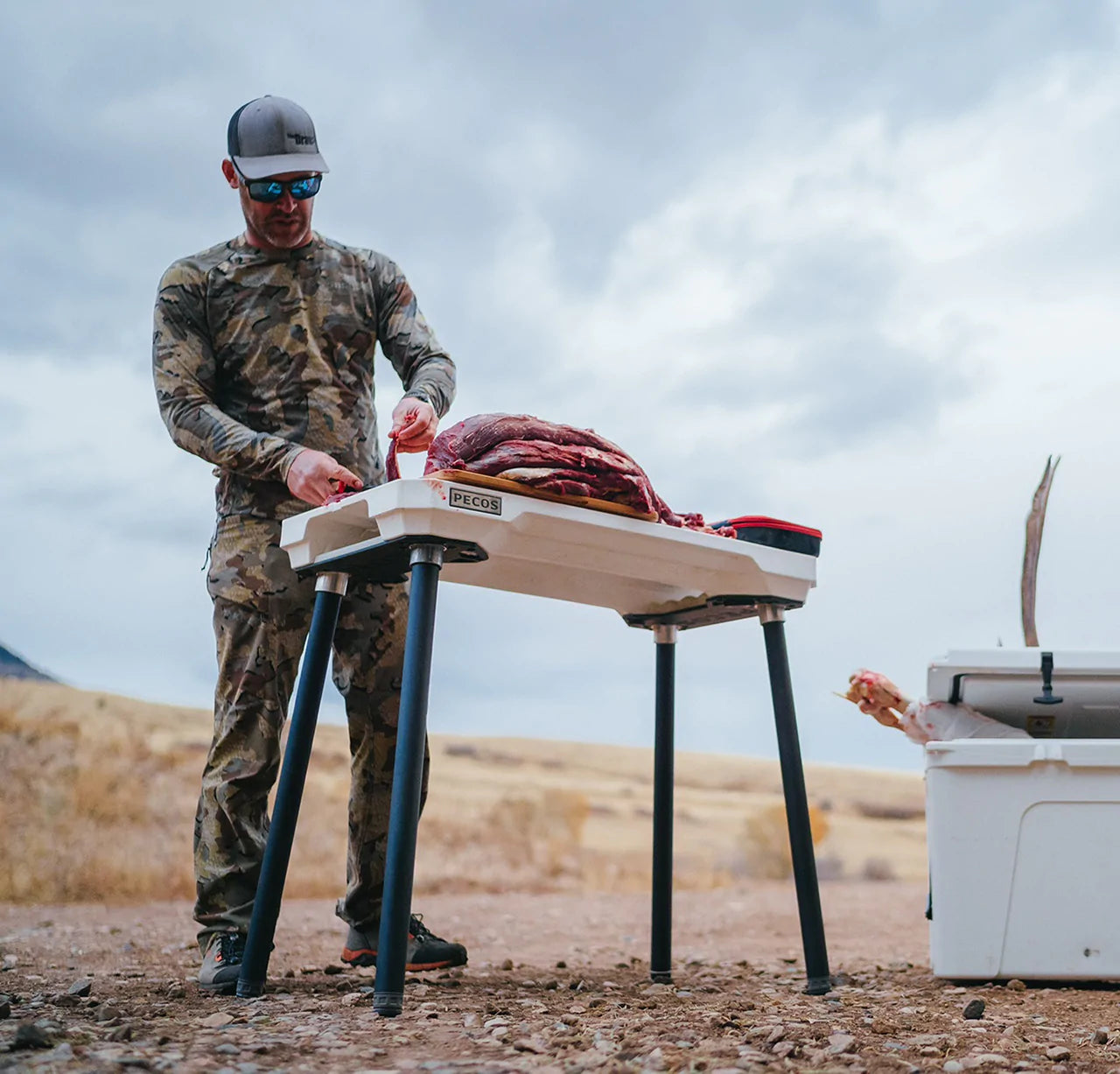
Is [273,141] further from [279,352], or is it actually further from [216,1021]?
[216,1021]

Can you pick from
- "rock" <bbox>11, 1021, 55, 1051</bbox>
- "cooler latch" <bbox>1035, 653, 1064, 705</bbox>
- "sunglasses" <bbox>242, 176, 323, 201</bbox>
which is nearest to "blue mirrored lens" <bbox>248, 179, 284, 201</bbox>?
"sunglasses" <bbox>242, 176, 323, 201</bbox>

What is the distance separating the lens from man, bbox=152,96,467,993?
3094 millimetres

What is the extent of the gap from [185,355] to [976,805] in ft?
7.62

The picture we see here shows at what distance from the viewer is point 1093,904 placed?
3.23m

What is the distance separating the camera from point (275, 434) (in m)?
3.28

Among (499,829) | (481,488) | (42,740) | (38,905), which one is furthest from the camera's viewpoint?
(499,829)

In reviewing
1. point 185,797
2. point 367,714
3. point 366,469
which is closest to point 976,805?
point 367,714

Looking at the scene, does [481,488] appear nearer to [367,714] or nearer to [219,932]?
[367,714]

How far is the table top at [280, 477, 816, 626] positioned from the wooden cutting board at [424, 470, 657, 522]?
1 cm

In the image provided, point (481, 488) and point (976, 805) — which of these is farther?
point (976, 805)

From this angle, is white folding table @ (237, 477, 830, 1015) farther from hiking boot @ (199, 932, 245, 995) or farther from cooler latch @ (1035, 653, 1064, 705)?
cooler latch @ (1035, 653, 1064, 705)

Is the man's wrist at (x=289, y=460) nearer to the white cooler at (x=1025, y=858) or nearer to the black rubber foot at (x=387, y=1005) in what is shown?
the black rubber foot at (x=387, y=1005)

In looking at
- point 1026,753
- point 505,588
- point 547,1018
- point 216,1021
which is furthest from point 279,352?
point 1026,753

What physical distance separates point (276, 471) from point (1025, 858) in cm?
211
